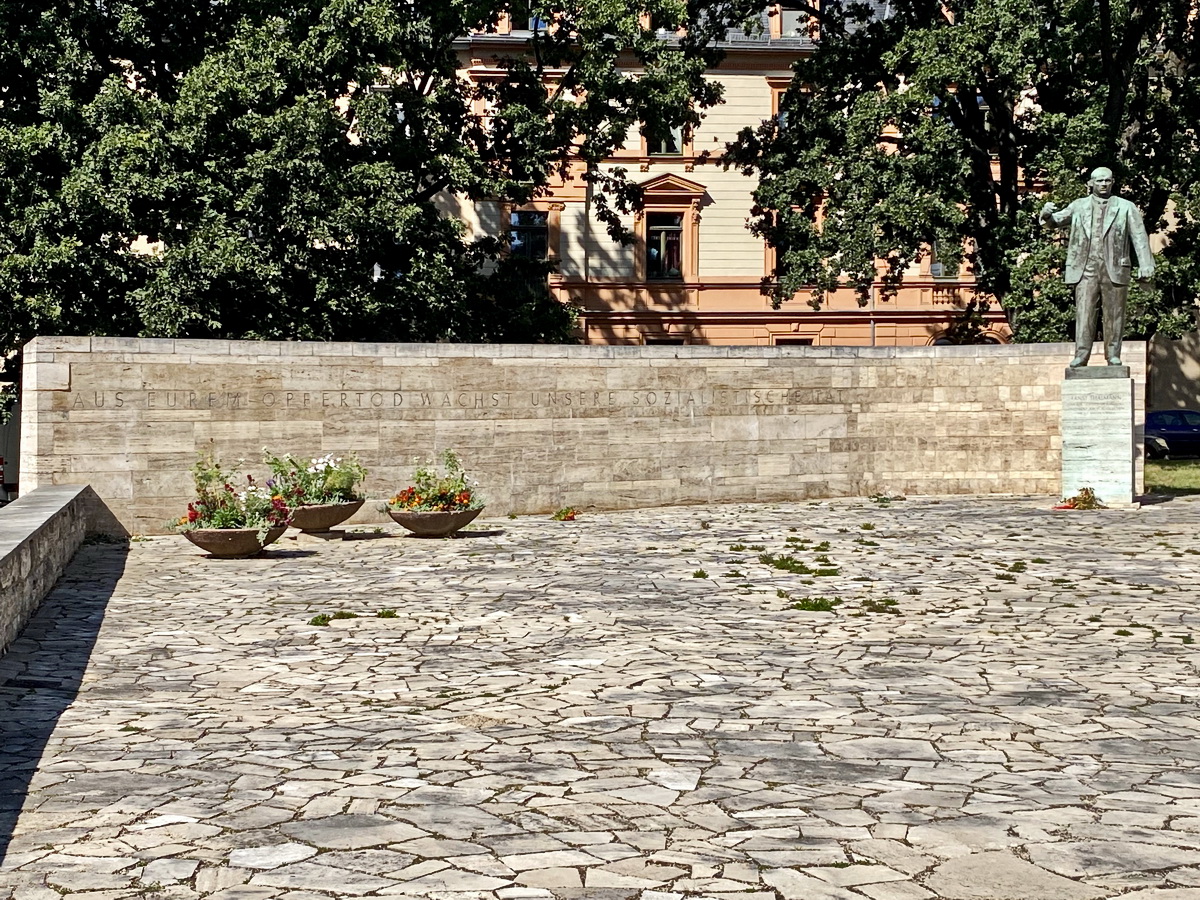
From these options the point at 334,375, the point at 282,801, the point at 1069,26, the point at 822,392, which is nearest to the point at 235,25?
the point at 334,375

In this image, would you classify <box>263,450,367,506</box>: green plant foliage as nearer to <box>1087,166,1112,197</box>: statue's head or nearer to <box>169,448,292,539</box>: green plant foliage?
<box>169,448,292,539</box>: green plant foliage

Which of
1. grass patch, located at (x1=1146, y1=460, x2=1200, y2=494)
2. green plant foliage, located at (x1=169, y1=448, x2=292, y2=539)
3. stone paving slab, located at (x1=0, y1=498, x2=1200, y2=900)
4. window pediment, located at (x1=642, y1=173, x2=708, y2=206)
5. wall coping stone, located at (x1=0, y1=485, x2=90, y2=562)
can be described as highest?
window pediment, located at (x1=642, y1=173, x2=708, y2=206)

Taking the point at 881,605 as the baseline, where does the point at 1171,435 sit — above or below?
below

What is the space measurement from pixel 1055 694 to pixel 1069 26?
22537 millimetres

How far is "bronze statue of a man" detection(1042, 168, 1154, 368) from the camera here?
73.9ft

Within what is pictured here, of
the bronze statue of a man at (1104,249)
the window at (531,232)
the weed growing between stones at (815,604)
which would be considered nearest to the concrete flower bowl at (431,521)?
the weed growing between stones at (815,604)

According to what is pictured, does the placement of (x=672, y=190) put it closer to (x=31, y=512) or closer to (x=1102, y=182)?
(x=1102, y=182)

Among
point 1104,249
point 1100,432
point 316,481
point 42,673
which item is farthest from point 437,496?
point 1104,249

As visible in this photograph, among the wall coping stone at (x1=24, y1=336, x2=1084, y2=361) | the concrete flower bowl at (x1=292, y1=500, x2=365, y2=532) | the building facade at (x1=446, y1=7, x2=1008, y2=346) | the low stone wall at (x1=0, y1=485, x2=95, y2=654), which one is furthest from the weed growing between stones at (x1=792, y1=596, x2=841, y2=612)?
the building facade at (x1=446, y1=7, x2=1008, y2=346)

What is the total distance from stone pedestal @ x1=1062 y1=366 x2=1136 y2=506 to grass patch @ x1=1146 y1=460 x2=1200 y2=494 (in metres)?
5.32

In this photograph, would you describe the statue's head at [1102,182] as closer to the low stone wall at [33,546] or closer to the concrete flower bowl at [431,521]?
the concrete flower bowl at [431,521]

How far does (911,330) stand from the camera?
1836 inches

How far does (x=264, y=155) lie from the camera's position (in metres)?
26.5

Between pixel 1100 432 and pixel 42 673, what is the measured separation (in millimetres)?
17359
